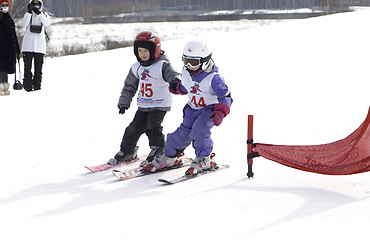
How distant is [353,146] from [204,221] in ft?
5.37

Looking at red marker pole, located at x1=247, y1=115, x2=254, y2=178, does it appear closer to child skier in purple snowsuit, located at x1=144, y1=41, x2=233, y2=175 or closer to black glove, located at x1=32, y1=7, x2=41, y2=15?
child skier in purple snowsuit, located at x1=144, y1=41, x2=233, y2=175

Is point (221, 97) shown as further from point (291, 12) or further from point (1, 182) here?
point (291, 12)

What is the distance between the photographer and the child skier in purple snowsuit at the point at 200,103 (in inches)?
221

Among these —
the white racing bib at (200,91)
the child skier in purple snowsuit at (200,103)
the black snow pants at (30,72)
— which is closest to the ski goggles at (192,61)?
the child skier in purple snowsuit at (200,103)

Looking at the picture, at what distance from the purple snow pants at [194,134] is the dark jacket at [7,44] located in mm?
5905

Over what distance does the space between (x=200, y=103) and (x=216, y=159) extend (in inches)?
45.7

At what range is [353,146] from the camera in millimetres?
5320

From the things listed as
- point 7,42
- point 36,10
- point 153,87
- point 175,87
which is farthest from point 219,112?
point 36,10

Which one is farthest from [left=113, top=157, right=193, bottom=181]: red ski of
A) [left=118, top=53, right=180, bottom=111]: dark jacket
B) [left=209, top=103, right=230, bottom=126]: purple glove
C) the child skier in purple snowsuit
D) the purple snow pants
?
[left=209, top=103, right=230, bottom=126]: purple glove

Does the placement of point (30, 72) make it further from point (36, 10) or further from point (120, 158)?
point (120, 158)

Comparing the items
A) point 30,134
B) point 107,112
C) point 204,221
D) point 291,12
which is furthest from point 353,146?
point 291,12

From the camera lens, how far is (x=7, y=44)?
10.9 m

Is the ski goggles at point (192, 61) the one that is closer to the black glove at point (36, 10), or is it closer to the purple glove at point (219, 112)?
the purple glove at point (219, 112)

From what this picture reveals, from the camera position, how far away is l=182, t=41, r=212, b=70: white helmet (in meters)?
5.61
